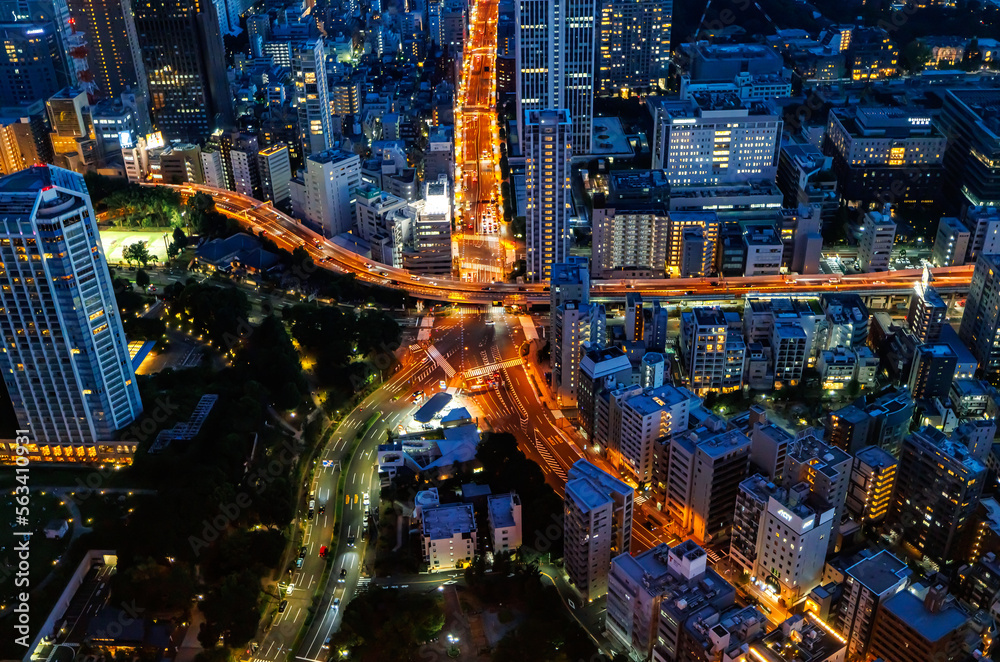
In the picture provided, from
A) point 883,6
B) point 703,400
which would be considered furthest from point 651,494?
point 883,6

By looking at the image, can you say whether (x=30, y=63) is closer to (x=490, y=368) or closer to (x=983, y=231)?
(x=490, y=368)

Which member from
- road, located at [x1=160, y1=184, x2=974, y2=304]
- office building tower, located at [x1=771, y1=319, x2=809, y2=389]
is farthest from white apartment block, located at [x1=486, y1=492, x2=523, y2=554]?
road, located at [x1=160, y1=184, x2=974, y2=304]

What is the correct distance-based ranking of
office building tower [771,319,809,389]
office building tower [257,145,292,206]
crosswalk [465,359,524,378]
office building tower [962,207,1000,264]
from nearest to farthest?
office building tower [771,319,809,389], crosswalk [465,359,524,378], office building tower [962,207,1000,264], office building tower [257,145,292,206]

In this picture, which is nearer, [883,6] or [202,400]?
[202,400]

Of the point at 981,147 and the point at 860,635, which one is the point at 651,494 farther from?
the point at 981,147

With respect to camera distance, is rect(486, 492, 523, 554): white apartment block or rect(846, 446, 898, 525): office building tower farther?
rect(846, 446, 898, 525): office building tower

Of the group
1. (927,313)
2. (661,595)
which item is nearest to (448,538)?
(661,595)

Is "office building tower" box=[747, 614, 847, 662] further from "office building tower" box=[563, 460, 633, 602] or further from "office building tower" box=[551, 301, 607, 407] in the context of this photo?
"office building tower" box=[551, 301, 607, 407]
